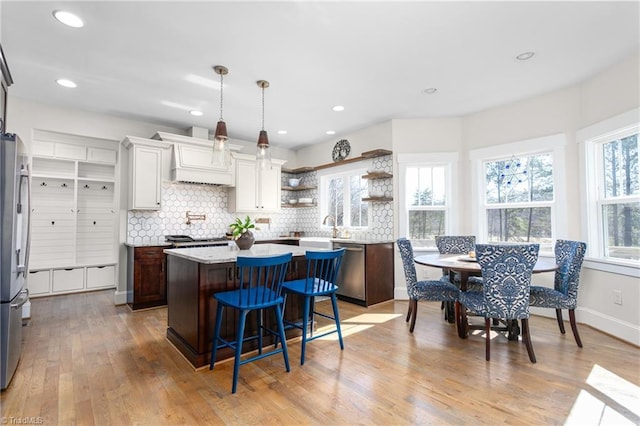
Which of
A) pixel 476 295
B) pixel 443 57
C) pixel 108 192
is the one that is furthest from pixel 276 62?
pixel 108 192

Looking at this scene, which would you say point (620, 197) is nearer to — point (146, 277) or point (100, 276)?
point (146, 277)

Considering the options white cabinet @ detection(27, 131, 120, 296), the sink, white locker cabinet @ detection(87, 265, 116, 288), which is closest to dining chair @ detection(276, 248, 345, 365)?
the sink

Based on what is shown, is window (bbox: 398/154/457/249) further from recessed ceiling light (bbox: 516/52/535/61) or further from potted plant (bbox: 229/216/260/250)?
potted plant (bbox: 229/216/260/250)

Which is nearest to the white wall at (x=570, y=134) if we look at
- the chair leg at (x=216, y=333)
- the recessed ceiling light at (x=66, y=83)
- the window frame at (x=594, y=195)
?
the window frame at (x=594, y=195)

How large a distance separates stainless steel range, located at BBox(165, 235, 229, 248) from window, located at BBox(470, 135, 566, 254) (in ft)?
12.4

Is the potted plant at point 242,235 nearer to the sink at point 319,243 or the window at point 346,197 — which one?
the sink at point 319,243

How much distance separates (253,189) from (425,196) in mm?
2862

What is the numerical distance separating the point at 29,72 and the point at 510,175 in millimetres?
5677

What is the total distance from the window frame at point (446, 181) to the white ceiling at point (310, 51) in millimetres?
725

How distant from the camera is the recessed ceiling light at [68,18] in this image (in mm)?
2352

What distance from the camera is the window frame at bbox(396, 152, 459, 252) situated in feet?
15.4

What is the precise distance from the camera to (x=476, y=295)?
9.52 feet

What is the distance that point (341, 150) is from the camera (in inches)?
224

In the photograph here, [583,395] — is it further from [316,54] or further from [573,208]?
[316,54]
